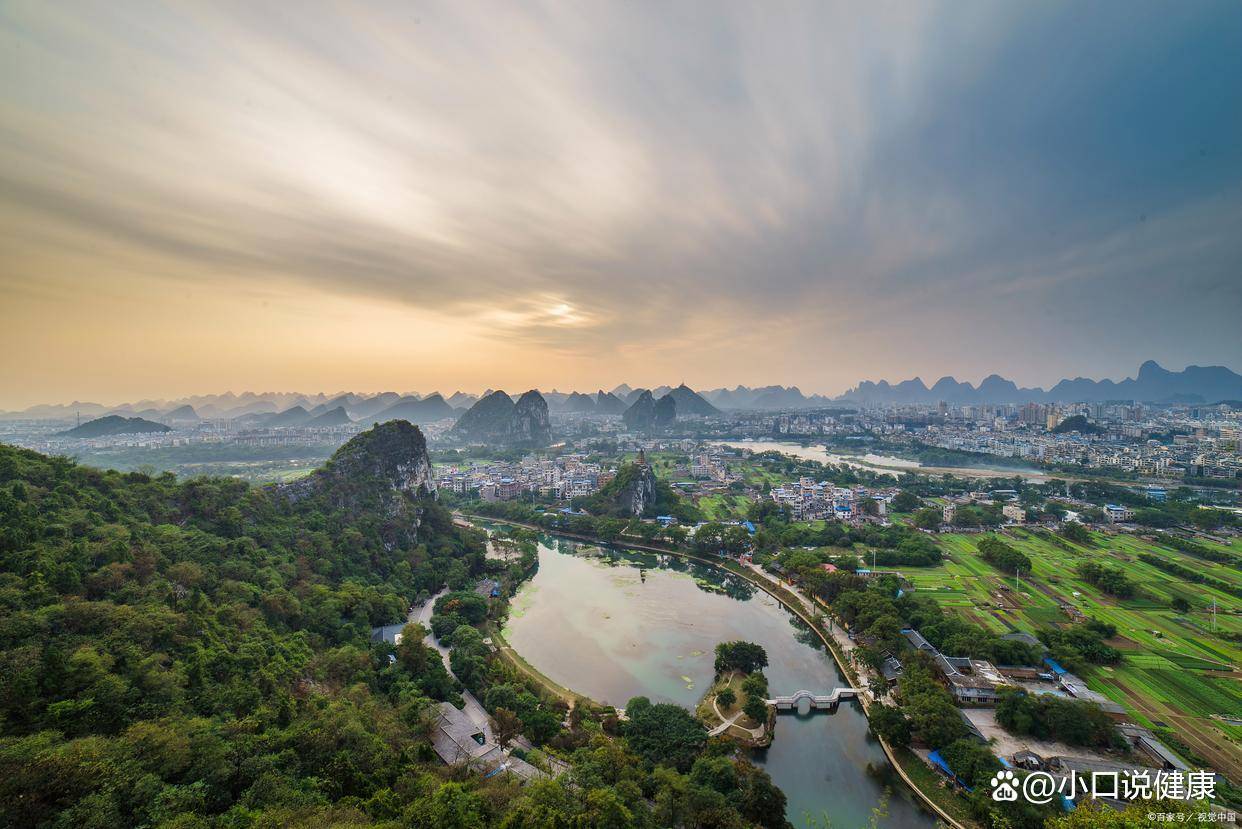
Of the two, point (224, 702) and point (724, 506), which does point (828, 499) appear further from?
point (224, 702)

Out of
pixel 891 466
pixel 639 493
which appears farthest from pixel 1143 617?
pixel 891 466

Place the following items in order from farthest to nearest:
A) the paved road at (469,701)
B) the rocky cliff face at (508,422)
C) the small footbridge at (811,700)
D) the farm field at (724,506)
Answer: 1. the rocky cliff face at (508,422)
2. the farm field at (724,506)
3. the small footbridge at (811,700)
4. the paved road at (469,701)

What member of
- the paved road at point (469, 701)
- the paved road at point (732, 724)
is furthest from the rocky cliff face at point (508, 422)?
the paved road at point (732, 724)

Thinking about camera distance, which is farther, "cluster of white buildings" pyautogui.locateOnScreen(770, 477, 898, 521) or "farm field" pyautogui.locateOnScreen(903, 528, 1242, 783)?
"cluster of white buildings" pyautogui.locateOnScreen(770, 477, 898, 521)

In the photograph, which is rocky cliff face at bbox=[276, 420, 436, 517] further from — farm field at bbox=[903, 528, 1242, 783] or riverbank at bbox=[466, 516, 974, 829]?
farm field at bbox=[903, 528, 1242, 783]

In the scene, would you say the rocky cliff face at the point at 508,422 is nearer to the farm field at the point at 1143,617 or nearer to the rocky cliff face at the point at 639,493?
the rocky cliff face at the point at 639,493

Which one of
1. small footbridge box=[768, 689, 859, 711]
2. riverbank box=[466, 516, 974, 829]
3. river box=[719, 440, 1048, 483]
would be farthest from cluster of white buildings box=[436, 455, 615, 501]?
river box=[719, 440, 1048, 483]

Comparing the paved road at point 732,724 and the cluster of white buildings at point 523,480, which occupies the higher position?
the cluster of white buildings at point 523,480

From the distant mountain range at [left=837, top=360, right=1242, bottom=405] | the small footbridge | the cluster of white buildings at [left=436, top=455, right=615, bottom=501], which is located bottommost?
the small footbridge

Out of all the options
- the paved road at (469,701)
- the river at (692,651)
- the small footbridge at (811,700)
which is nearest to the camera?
the river at (692,651)
